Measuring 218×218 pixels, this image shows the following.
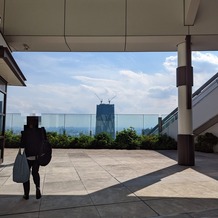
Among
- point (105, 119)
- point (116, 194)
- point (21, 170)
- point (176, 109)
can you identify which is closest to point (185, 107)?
point (116, 194)

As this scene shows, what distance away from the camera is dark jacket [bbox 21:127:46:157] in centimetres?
585

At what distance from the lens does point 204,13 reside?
10.8 metres

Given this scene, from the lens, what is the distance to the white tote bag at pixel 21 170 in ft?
18.5

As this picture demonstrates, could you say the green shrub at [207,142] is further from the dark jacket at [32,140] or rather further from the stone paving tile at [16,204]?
the stone paving tile at [16,204]

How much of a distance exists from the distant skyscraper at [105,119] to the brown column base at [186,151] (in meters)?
10.2

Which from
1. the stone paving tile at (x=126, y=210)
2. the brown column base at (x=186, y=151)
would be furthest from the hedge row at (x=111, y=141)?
the stone paving tile at (x=126, y=210)

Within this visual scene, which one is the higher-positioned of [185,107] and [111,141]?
[185,107]

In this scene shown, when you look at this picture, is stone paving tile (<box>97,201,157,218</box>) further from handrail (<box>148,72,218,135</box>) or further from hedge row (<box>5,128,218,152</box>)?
hedge row (<box>5,128,218,152</box>)

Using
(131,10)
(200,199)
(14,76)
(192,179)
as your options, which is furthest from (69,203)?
(131,10)

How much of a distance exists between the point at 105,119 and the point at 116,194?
16636 mm

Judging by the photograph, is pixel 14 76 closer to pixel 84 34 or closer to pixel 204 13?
pixel 84 34

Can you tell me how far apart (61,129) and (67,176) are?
13.2 m

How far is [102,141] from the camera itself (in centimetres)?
1902

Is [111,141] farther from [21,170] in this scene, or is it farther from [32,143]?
[21,170]
